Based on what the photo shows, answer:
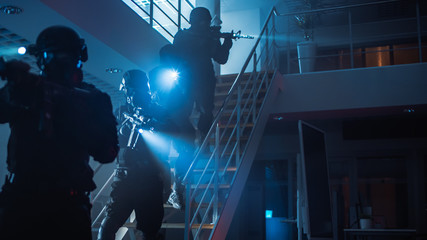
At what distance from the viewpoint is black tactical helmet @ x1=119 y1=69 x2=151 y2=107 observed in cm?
300

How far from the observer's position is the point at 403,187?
901 cm

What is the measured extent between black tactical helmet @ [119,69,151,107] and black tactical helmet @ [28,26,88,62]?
1514mm

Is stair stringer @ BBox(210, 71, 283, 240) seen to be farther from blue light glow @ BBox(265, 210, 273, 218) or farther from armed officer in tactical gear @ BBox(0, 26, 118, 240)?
blue light glow @ BBox(265, 210, 273, 218)

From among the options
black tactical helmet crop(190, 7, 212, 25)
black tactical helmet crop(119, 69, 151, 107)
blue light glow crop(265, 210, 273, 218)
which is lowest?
blue light glow crop(265, 210, 273, 218)

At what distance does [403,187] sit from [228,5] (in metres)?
5.25

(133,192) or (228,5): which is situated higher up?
(228,5)

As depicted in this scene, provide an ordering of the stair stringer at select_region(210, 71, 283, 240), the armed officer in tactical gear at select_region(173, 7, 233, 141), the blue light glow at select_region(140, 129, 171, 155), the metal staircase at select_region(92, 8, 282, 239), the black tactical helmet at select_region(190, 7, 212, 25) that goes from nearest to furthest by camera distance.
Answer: the blue light glow at select_region(140, 129, 171, 155)
the metal staircase at select_region(92, 8, 282, 239)
the stair stringer at select_region(210, 71, 283, 240)
the armed officer in tactical gear at select_region(173, 7, 233, 141)
the black tactical helmet at select_region(190, 7, 212, 25)

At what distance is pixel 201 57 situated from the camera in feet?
13.7

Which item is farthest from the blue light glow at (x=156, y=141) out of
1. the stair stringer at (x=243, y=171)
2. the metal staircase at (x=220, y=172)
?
the stair stringer at (x=243, y=171)

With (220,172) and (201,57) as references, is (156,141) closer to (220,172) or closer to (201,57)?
(201,57)

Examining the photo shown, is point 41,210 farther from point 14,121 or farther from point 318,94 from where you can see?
point 318,94

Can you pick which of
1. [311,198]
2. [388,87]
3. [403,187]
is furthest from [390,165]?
[311,198]

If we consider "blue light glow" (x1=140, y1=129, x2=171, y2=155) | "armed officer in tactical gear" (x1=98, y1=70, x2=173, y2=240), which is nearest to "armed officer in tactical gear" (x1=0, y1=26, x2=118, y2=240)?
"armed officer in tactical gear" (x1=98, y1=70, x2=173, y2=240)

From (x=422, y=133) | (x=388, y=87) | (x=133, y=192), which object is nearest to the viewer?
(x=133, y=192)
